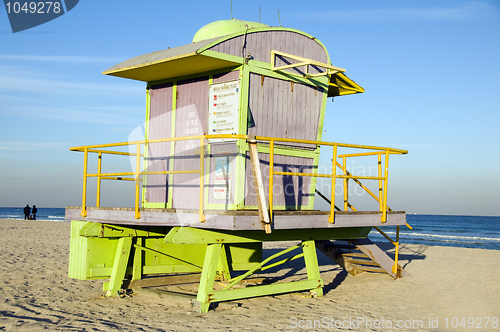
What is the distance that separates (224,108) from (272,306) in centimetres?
356

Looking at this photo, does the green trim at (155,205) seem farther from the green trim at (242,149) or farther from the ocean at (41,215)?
the ocean at (41,215)

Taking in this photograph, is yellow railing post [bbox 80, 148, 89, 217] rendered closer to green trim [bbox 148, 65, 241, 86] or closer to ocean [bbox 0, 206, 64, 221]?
green trim [bbox 148, 65, 241, 86]

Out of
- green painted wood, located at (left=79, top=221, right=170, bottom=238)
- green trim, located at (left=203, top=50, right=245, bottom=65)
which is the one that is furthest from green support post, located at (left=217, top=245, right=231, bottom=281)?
green trim, located at (left=203, top=50, right=245, bottom=65)

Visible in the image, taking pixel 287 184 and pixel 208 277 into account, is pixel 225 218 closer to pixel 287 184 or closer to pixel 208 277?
pixel 208 277

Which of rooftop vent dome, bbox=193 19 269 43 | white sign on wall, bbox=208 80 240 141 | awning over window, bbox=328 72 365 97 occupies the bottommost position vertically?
white sign on wall, bbox=208 80 240 141

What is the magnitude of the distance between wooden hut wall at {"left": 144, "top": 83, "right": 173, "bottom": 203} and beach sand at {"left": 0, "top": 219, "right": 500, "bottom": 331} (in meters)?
1.99

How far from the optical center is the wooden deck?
641cm

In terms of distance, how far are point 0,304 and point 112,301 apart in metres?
1.90

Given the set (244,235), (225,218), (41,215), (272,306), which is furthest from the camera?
(41,215)

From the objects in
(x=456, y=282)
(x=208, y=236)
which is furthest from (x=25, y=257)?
(x=456, y=282)

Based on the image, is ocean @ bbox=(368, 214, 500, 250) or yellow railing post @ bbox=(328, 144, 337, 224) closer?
yellow railing post @ bbox=(328, 144, 337, 224)

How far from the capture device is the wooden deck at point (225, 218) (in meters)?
6.41

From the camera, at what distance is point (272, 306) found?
7.83 meters

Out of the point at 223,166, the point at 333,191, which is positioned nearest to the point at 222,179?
the point at 223,166
